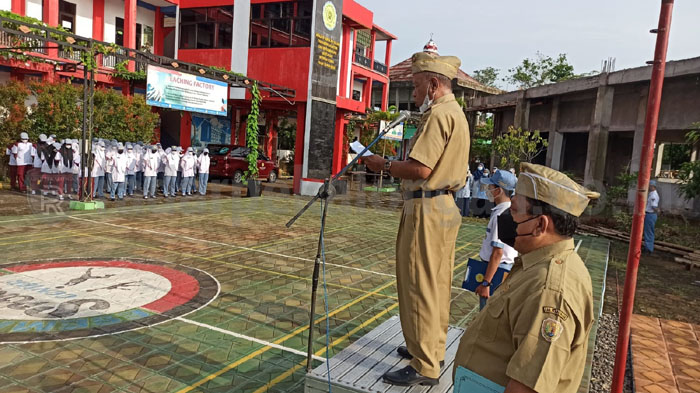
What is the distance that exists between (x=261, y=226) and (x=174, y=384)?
7236 mm

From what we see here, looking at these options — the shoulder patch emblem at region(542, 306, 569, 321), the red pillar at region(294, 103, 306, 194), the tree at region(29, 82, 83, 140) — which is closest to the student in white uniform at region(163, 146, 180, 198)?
the tree at region(29, 82, 83, 140)

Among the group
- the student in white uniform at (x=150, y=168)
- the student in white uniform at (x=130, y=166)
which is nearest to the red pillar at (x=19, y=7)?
the student in white uniform at (x=130, y=166)

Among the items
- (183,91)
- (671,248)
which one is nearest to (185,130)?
(183,91)

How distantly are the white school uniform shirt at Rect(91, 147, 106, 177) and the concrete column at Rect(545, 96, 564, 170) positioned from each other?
16434 millimetres

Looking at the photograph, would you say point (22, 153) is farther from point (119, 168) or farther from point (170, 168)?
point (170, 168)

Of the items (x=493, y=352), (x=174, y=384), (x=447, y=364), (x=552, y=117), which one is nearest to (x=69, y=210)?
(x=174, y=384)

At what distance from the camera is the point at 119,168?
47.1 ft

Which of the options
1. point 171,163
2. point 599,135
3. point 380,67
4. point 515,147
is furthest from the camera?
point 380,67

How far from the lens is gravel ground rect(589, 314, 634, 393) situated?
423 centimetres

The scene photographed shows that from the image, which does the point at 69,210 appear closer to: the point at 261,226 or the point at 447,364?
the point at 261,226

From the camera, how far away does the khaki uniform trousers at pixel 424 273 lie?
10.1 feet

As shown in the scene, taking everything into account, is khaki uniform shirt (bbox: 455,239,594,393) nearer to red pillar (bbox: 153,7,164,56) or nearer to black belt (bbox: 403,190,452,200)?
black belt (bbox: 403,190,452,200)

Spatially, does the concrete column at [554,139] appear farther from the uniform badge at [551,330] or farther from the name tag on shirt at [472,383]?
the uniform badge at [551,330]

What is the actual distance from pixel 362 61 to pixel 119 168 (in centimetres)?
1736
